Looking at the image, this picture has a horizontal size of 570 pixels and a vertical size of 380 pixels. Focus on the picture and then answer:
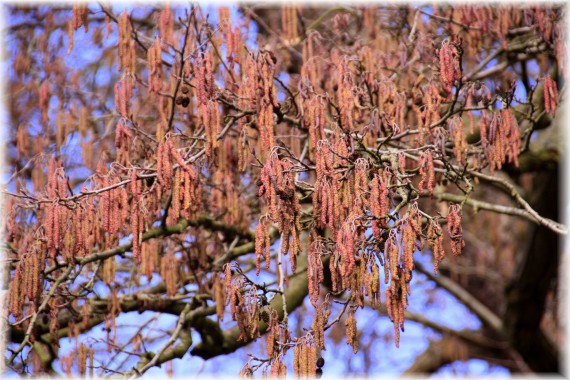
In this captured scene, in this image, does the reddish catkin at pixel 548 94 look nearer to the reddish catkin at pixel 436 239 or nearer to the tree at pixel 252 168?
the tree at pixel 252 168

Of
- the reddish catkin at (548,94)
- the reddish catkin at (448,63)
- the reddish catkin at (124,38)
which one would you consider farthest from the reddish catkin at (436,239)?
the reddish catkin at (124,38)

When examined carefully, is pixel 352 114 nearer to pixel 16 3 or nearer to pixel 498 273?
pixel 16 3

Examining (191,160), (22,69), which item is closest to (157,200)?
(191,160)

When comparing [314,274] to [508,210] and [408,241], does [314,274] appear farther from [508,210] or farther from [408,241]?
[508,210]

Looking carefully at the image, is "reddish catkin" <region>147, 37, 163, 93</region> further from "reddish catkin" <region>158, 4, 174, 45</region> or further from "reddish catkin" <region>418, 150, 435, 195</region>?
"reddish catkin" <region>418, 150, 435, 195</region>

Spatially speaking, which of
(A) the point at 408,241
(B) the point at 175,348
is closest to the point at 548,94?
(A) the point at 408,241

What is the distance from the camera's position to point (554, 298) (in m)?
10.4

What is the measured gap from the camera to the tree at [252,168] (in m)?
4.02

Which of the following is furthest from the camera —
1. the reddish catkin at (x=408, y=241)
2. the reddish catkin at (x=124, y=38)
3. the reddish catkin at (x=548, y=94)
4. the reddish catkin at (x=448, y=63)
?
the reddish catkin at (x=124, y=38)

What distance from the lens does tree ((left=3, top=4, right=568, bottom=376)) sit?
4.02m

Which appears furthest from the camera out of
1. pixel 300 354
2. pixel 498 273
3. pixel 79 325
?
pixel 498 273

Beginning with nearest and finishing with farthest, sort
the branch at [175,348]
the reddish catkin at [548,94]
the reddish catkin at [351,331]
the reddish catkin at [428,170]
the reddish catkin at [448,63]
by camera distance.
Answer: the reddish catkin at [351,331]
the reddish catkin at [428,170]
the reddish catkin at [448,63]
the reddish catkin at [548,94]
the branch at [175,348]

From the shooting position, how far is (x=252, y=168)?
20.4 ft

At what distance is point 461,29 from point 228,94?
181cm
